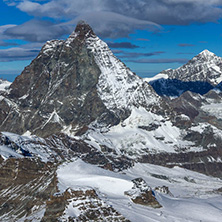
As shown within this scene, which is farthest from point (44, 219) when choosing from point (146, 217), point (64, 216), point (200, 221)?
point (200, 221)

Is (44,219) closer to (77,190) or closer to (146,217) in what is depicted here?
(77,190)

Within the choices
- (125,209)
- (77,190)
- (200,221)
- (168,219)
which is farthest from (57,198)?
(200,221)

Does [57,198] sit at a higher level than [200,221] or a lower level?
higher

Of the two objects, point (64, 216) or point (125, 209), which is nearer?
point (64, 216)

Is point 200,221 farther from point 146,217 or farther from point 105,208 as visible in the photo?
point 105,208

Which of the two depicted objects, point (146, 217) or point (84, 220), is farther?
point (146, 217)

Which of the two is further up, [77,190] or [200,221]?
[77,190]

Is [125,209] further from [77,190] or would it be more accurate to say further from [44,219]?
[44,219]

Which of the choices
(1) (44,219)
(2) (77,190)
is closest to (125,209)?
(2) (77,190)
